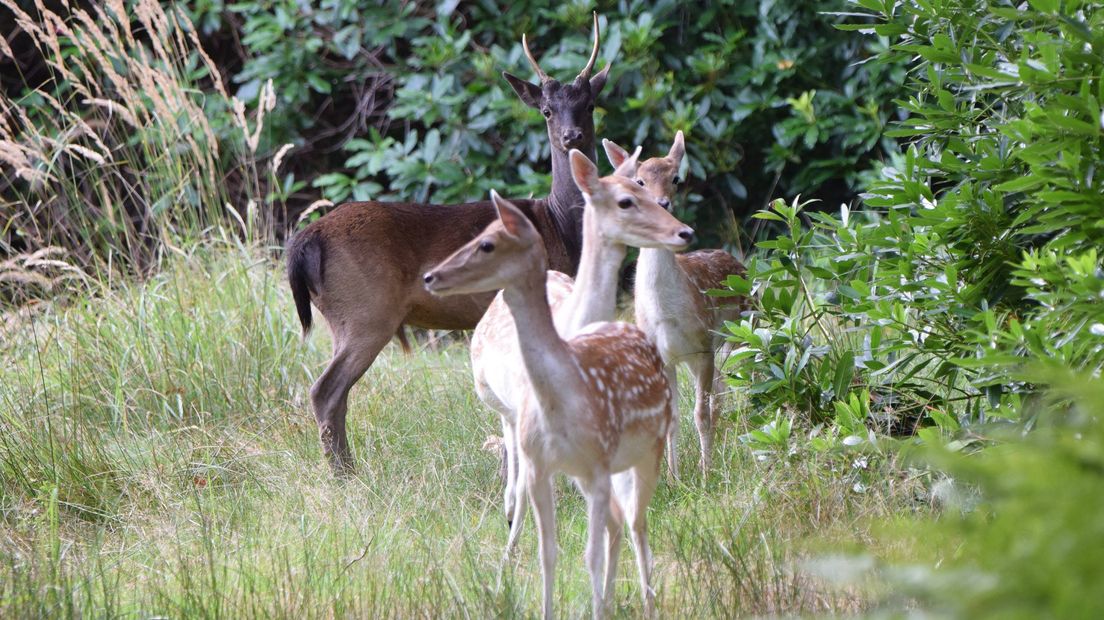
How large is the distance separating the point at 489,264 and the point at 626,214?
45.6 inches

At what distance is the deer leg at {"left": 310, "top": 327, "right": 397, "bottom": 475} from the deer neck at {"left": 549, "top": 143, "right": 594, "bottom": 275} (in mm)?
1185

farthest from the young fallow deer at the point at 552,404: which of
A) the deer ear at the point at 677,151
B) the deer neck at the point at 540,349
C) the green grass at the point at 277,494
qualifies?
the deer ear at the point at 677,151

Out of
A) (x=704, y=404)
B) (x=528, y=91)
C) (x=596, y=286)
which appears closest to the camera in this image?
(x=596, y=286)

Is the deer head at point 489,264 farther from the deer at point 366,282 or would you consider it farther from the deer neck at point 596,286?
the deer at point 366,282

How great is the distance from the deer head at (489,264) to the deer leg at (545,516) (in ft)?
1.72

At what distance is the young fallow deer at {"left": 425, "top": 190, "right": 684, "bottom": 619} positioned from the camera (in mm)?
3592

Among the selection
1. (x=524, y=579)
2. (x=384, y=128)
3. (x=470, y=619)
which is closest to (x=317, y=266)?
(x=524, y=579)

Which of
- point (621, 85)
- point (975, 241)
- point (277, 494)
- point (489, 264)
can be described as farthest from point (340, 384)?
point (621, 85)

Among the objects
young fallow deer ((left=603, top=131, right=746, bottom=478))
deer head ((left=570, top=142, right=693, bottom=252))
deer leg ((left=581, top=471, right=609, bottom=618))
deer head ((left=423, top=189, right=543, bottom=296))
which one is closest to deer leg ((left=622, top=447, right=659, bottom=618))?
deer leg ((left=581, top=471, right=609, bottom=618))

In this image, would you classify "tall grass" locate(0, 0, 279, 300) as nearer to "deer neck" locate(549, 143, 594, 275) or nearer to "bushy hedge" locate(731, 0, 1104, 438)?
"deer neck" locate(549, 143, 594, 275)

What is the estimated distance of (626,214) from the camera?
4695 millimetres

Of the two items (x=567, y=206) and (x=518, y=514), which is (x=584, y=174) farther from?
(x=567, y=206)

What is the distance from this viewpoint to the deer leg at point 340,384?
6.00 m

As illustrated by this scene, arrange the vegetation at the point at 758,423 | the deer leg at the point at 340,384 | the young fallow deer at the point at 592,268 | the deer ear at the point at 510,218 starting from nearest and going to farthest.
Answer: the vegetation at the point at 758,423
the deer ear at the point at 510,218
the young fallow deer at the point at 592,268
the deer leg at the point at 340,384
